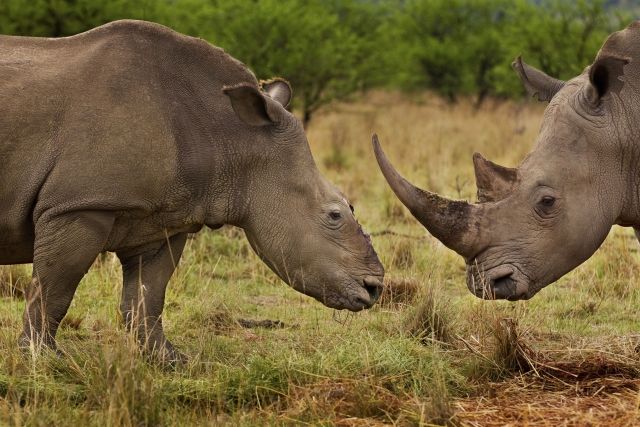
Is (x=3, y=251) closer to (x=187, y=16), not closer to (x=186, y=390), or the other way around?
(x=186, y=390)

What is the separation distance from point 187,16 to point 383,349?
13323 mm

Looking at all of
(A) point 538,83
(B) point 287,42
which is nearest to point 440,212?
(A) point 538,83

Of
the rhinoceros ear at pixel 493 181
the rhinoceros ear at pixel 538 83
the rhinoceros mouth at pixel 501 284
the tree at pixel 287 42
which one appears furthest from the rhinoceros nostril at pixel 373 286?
the tree at pixel 287 42

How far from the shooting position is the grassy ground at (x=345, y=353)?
18.6ft

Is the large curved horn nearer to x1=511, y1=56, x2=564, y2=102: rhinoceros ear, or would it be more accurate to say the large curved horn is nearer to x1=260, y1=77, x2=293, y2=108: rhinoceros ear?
x1=260, y1=77, x2=293, y2=108: rhinoceros ear

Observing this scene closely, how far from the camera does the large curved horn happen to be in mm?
6754

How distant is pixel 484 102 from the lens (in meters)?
28.0

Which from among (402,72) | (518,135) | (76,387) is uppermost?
(76,387)

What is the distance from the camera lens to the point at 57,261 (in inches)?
257

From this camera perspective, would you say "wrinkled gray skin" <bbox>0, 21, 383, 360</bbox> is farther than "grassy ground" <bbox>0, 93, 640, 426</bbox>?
Yes

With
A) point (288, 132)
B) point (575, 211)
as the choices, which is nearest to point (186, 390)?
point (288, 132)

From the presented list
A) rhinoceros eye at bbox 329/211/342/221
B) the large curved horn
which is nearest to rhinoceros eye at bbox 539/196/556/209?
the large curved horn

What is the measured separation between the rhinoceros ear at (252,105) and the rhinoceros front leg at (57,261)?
947 mm

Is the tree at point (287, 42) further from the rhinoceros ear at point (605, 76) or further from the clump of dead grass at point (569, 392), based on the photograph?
the clump of dead grass at point (569, 392)
